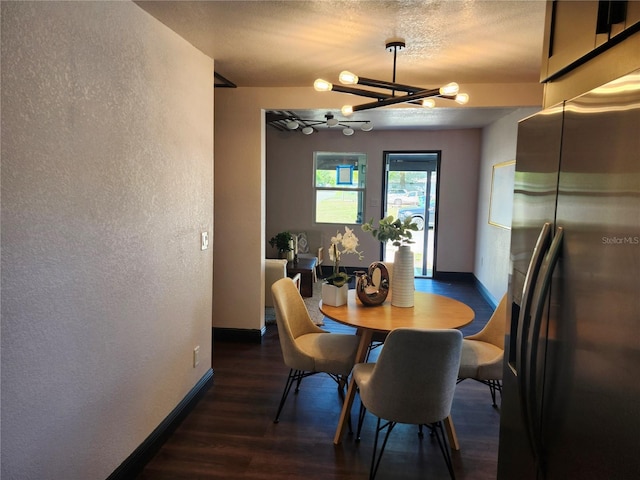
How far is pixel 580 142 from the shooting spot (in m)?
1.02

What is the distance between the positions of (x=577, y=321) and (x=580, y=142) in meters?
0.43

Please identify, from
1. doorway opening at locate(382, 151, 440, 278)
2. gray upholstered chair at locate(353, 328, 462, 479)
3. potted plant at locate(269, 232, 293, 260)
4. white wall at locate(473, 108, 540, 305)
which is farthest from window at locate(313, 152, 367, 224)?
gray upholstered chair at locate(353, 328, 462, 479)

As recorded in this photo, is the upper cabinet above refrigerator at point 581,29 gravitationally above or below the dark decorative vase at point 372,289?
above

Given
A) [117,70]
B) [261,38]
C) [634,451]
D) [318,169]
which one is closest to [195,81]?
[261,38]

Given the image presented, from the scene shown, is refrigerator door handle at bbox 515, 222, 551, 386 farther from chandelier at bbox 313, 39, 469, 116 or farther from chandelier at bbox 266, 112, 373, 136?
chandelier at bbox 266, 112, 373, 136

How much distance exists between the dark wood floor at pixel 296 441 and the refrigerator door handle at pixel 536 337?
52.1 inches

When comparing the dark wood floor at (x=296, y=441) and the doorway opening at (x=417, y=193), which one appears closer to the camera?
the dark wood floor at (x=296, y=441)

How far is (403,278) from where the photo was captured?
2.82 metres

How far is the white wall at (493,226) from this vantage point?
5.00m

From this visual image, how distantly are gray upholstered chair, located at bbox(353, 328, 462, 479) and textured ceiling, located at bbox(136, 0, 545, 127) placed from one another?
5.31 feet

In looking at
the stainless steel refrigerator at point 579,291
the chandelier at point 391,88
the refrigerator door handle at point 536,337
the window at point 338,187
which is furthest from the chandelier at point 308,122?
the refrigerator door handle at point 536,337

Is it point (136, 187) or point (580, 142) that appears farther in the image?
point (136, 187)

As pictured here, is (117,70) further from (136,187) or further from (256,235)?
(256,235)

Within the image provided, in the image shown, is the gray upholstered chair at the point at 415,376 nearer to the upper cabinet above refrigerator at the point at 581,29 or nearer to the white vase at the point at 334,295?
the white vase at the point at 334,295
